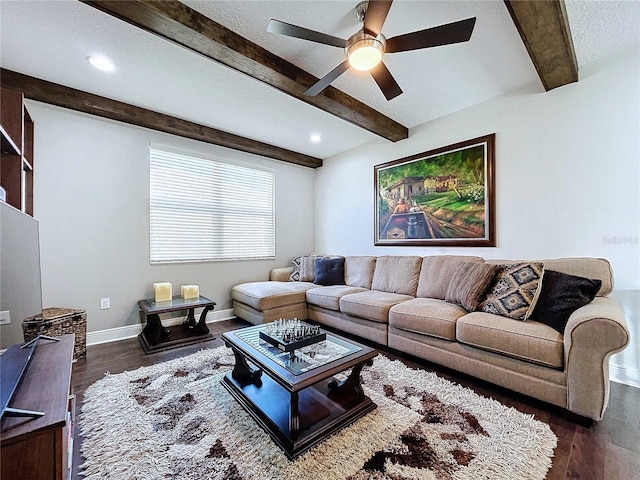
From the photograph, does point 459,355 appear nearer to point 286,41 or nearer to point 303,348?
point 303,348

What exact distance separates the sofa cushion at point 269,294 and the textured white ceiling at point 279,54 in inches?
84.2

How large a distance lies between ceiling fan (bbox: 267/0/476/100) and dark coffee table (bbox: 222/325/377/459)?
1955 mm

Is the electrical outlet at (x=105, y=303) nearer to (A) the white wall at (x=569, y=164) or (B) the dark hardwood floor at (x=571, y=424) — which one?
(B) the dark hardwood floor at (x=571, y=424)

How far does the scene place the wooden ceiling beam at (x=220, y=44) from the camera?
1.71 meters

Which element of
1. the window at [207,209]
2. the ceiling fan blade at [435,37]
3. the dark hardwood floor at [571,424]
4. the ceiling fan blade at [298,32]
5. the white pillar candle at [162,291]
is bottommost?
the dark hardwood floor at [571,424]

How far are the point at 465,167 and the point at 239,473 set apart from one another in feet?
10.9

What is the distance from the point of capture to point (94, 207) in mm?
3105

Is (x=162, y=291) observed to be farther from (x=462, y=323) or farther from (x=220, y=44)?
(x=462, y=323)

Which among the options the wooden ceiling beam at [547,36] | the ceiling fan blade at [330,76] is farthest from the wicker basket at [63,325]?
the wooden ceiling beam at [547,36]

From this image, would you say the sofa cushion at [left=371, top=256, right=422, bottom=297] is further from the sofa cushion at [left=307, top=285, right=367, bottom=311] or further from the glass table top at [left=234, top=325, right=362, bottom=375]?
the glass table top at [left=234, top=325, right=362, bottom=375]

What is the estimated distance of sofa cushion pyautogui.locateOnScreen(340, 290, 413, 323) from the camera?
9.09 ft

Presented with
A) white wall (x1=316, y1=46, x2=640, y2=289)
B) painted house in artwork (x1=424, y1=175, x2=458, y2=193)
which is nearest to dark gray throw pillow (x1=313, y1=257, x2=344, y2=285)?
white wall (x1=316, y1=46, x2=640, y2=289)

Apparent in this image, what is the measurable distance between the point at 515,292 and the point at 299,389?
1.81 meters

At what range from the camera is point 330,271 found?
4016 millimetres
